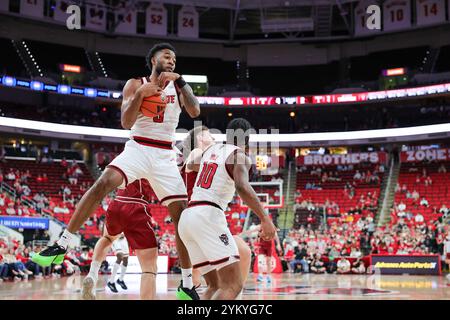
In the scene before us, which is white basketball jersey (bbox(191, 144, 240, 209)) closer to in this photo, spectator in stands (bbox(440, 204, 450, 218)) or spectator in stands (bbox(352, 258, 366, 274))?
spectator in stands (bbox(352, 258, 366, 274))

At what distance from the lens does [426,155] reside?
33594 millimetres

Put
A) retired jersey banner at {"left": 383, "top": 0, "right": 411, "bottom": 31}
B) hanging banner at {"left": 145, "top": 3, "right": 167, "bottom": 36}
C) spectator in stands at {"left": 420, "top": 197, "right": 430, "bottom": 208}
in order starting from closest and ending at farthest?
spectator in stands at {"left": 420, "top": 197, "right": 430, "bottom": 208}
retired jersey banner at {"left": 383, "top": 0, "right": 411, "bottom": 31}
hanging banner at {"left": 145, "top": 3, "right": 167, "bottom": 36}

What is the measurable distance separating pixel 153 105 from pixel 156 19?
105ft

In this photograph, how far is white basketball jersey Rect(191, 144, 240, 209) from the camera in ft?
17.7

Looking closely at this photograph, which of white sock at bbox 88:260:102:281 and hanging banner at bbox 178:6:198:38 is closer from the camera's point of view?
white sock at bbox 88:260:102:281

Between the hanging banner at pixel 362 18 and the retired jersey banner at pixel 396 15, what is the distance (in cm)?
82

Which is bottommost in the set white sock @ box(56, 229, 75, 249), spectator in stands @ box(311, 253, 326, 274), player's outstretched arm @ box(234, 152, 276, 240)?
spectator in stands @ box(311, 253, 326, 274)

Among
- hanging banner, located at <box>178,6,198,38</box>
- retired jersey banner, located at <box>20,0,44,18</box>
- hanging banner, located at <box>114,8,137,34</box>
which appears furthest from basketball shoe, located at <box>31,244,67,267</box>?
hanging banner, located at <box>178,6,198,38</box>

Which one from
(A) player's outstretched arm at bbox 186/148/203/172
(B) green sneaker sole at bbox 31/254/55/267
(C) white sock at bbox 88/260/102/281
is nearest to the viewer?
(B) green sneaker sole at bbox 31/254/55/267

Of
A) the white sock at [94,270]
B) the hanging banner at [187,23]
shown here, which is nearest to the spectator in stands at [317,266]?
the white sock at [94,270]

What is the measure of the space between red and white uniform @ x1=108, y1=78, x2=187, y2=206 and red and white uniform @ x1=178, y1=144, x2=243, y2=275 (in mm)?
393

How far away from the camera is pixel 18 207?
2442cm

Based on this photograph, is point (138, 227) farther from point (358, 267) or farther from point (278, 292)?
point (358, 267)
